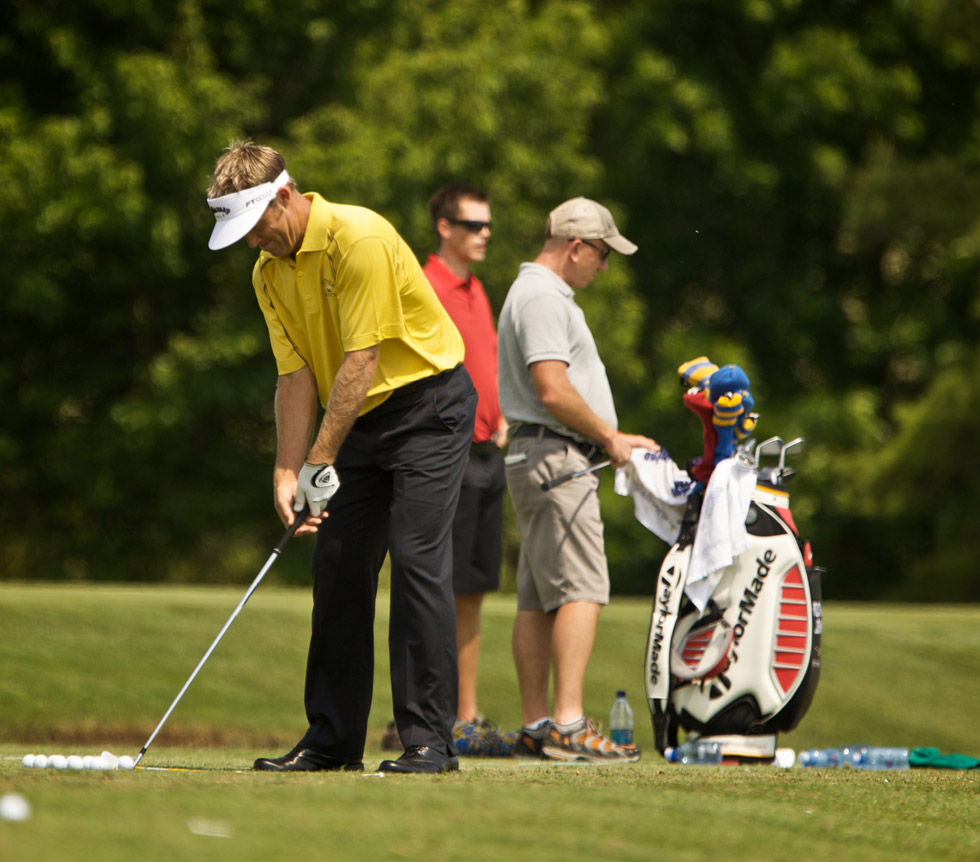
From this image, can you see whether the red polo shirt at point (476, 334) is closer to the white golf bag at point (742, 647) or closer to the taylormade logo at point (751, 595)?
the white golf bag at point (742, 647)

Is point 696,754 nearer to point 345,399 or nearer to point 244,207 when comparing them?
Result: point 345,399

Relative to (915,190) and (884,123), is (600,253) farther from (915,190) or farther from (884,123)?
(884,123)

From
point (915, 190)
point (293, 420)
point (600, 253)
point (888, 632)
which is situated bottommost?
point (888, 632)

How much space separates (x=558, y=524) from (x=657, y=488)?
418 millimetres

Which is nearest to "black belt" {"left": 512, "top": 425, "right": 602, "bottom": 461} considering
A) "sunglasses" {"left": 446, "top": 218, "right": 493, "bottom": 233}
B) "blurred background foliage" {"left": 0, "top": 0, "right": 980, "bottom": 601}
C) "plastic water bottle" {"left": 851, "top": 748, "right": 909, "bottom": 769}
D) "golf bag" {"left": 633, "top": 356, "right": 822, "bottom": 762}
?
"golf bag" {"left": 633, "top": 356, "right": 822, "bottom": 762}

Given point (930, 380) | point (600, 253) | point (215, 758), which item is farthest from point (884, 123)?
point (215, 758)

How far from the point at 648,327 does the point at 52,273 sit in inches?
371

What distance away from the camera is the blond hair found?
4.22 meters

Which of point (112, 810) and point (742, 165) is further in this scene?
point (742, 165)

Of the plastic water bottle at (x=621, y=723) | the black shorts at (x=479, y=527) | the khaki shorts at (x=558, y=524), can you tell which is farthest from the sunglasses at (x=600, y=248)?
the plastic water bottle at (x=621, y=723)

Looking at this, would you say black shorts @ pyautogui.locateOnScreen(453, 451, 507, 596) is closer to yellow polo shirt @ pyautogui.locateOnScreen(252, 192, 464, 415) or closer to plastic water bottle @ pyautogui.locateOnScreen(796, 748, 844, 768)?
plastic water bottle @ pyautogui.locateOnScreen(796, 748, 844, 768)

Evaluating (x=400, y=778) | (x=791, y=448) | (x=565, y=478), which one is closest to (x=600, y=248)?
(x=565, y=478)

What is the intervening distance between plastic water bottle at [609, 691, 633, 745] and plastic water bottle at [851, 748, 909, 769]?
936 millimetres

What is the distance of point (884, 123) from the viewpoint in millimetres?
20328
